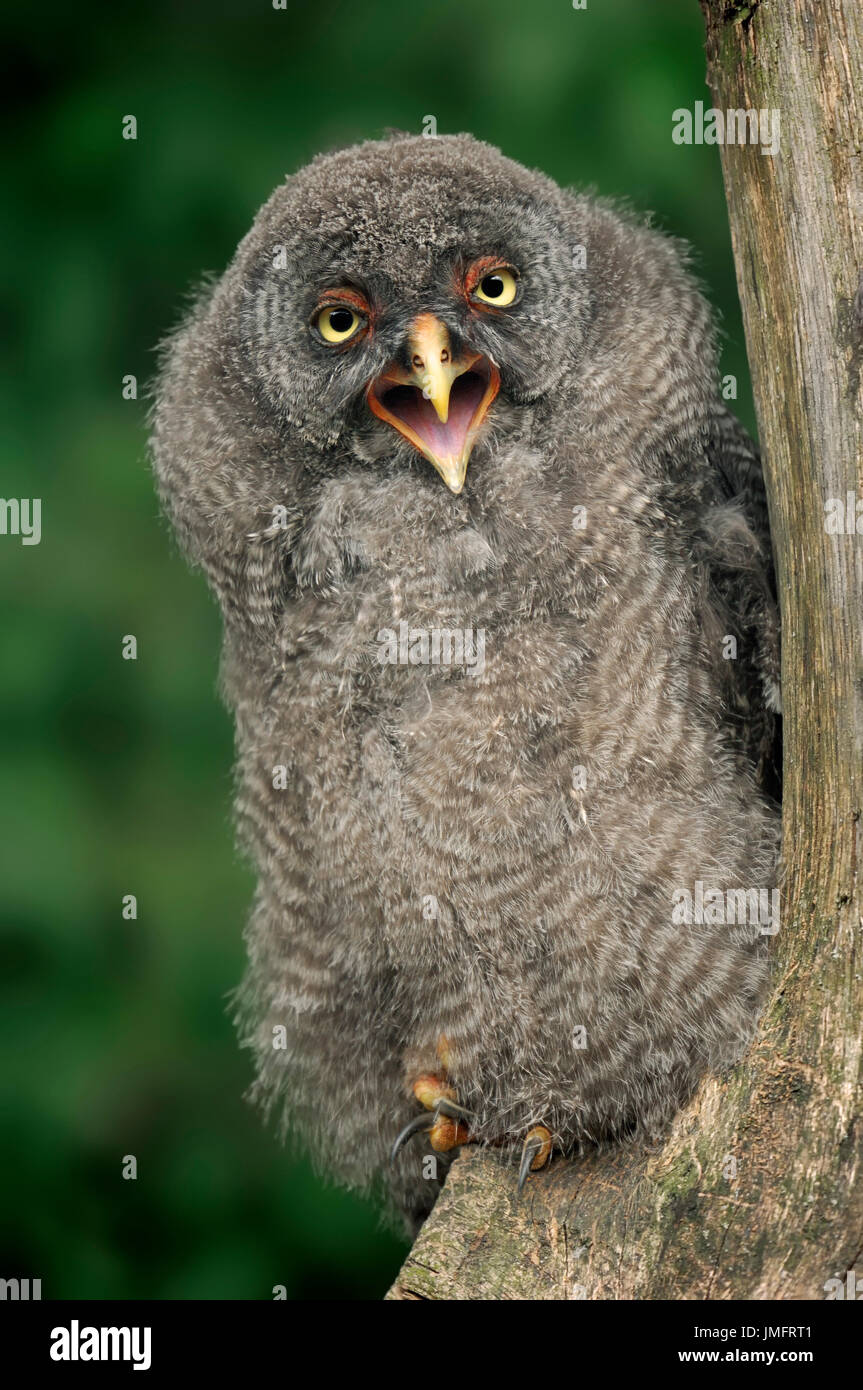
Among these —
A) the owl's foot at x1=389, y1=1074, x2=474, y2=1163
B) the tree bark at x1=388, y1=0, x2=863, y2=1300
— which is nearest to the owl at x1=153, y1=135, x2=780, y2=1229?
the owl's foot at x1=389, y1=1074, x2=474, y2=1163

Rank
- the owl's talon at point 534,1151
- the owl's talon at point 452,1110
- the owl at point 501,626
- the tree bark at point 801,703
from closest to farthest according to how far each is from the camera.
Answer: the tree bark at point 801,703 < the owl at point 501,626 < the owl's talon at point 534,1151 < the owl's talon at point 452,1110

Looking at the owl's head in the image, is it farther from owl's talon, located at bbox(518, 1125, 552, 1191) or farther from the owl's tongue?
owl's talon, located at bbox(518, 1125, 552, 1191)

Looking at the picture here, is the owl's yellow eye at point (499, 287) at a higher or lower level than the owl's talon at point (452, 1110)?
higher

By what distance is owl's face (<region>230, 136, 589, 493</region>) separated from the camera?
259cm

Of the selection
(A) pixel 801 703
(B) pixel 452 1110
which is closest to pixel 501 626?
(A) pixel 801 703

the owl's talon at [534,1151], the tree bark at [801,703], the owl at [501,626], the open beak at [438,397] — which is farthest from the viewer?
the owl's talon at [534,1151]

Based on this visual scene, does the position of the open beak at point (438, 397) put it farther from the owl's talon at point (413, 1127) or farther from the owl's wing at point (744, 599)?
the owl's talon at point (413, 1127)

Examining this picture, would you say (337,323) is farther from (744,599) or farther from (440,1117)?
(440,1117)

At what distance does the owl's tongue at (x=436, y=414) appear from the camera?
267 centimetres

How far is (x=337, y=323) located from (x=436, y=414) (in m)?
0.25

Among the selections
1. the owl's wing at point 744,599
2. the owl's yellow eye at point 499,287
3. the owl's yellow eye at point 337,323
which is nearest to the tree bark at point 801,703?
the owl's wing at point 744,599

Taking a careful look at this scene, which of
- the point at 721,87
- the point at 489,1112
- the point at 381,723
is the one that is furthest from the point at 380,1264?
the point at 721,87

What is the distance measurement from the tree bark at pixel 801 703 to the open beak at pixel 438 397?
1.69 feet

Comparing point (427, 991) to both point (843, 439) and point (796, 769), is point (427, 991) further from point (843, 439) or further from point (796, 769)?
point (843, 439)
